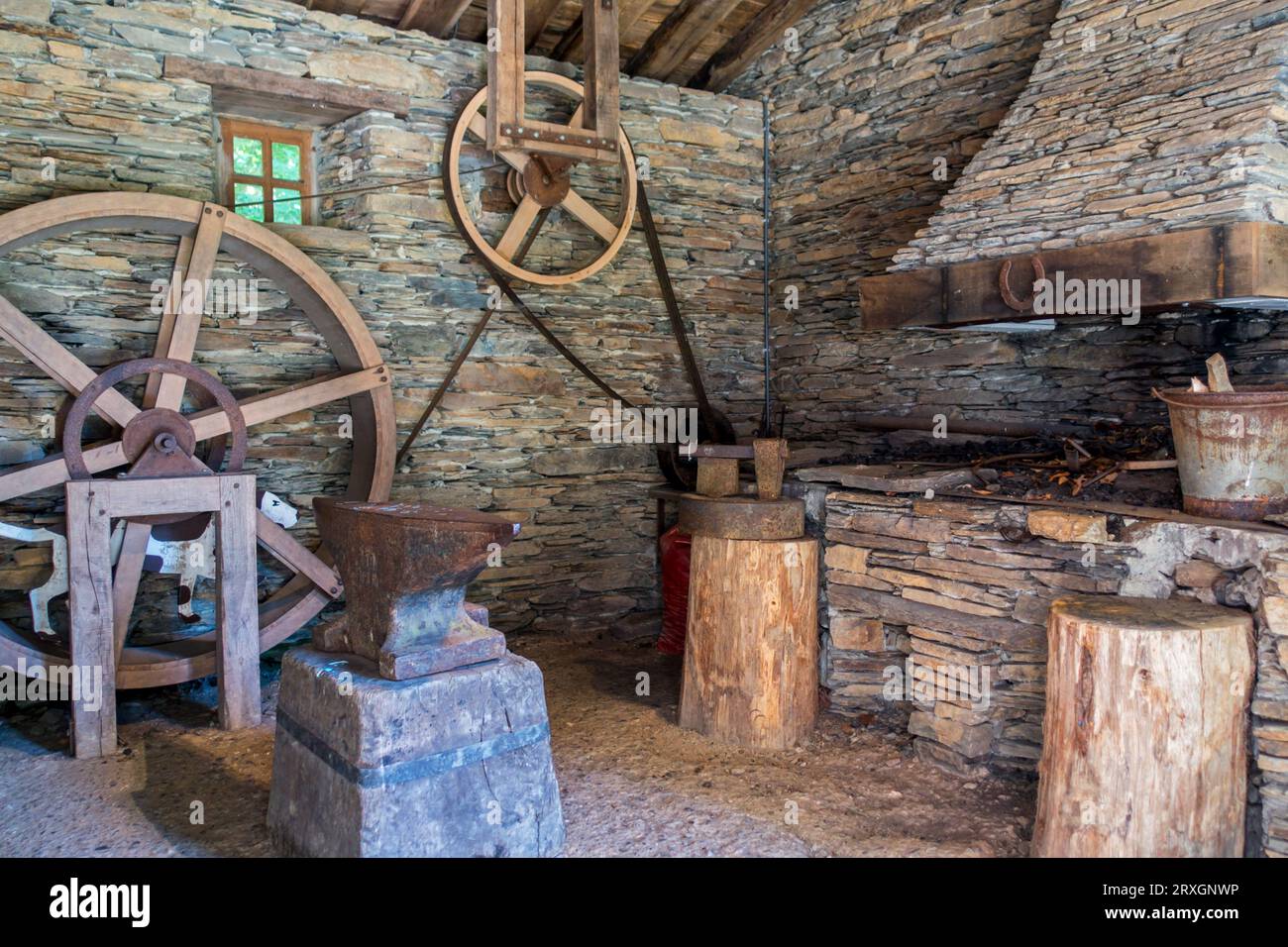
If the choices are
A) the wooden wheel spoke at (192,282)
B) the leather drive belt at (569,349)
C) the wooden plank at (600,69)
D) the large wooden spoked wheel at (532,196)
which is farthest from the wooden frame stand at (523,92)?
the wooden wheel spoke at (192,282)

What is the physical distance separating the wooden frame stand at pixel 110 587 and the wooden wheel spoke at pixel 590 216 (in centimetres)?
240

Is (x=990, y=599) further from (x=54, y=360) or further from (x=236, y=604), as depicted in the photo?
(x=54, y=360)

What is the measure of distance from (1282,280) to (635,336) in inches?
139

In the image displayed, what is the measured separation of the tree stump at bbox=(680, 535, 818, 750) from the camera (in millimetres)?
3951

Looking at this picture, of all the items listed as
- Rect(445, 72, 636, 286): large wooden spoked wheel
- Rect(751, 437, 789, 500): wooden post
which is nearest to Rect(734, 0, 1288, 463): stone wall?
Rect(751, 437, 789, 500): wooden post

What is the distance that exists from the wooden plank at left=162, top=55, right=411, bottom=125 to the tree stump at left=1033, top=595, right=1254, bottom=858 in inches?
165

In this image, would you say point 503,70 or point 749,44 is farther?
point 749,44

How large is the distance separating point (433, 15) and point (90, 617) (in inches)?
134

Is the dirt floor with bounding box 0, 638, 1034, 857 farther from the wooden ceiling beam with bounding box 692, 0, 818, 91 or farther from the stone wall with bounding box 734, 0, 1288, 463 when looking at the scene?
the wooden ceiling beam with bounding box 692, 0, 818, 91

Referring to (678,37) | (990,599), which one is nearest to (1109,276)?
(990,599)

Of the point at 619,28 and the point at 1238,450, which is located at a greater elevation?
the point at 619,28

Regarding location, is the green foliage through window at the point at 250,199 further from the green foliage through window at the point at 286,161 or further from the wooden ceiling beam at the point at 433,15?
the wooden ceiling beam at the point at 433,15

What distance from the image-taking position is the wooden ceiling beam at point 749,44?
18.5 ft

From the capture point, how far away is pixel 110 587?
12.8ft
